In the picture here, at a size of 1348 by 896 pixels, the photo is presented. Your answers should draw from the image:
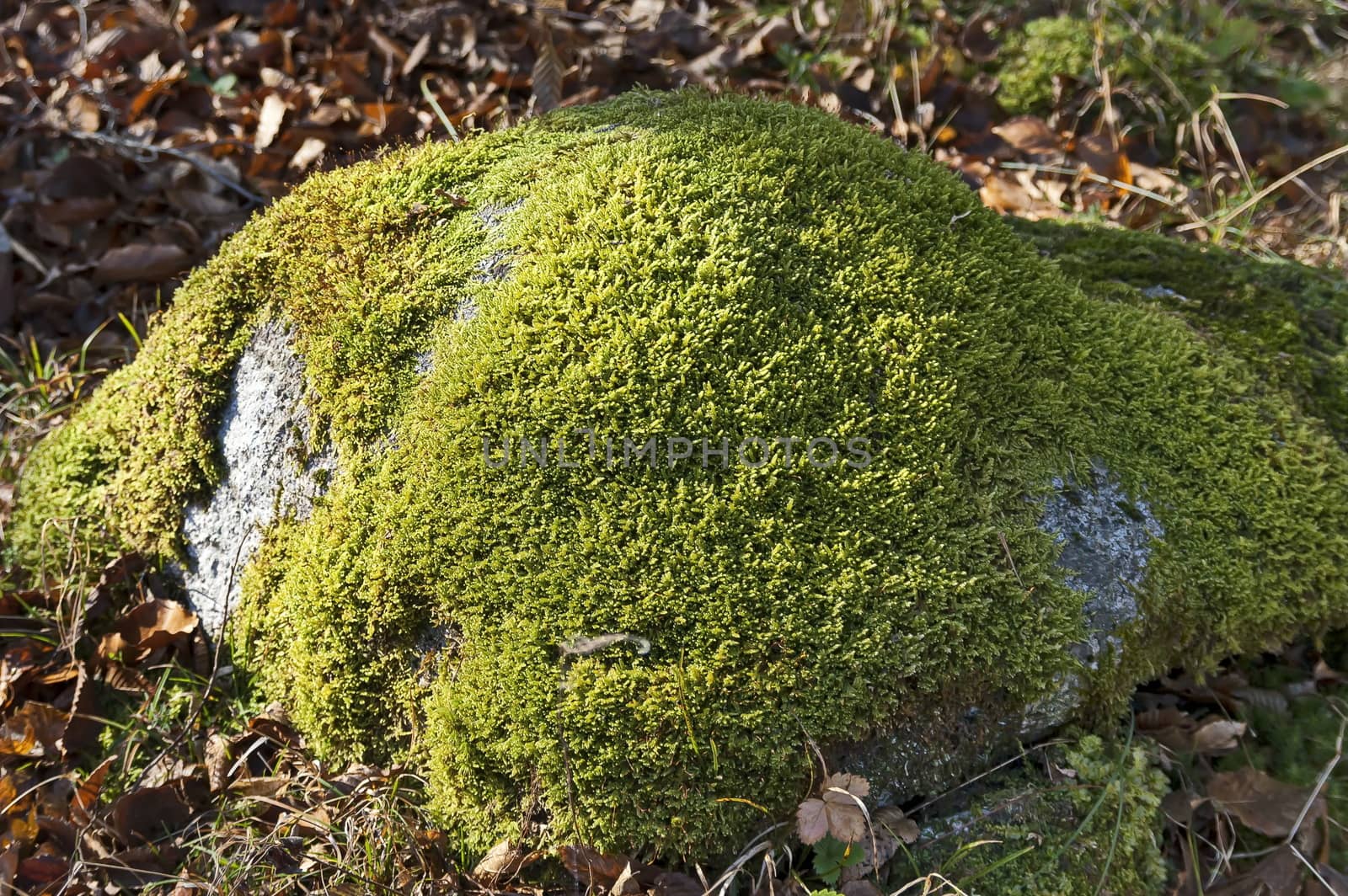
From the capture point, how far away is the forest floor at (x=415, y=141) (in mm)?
2105

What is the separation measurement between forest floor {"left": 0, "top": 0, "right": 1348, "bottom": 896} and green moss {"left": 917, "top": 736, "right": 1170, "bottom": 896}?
0.18 ft

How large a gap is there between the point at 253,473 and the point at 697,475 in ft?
4.42

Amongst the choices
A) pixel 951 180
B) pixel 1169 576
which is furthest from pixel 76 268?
pixel 1169 576

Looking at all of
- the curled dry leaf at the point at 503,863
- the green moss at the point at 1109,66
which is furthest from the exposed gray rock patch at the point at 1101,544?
the green moss at the point at 1109,66

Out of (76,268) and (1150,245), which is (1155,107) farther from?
(76,268)

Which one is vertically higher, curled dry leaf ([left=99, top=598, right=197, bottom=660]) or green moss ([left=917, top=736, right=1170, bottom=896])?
green moss ([left=917, top=736, right=1170, bottom=896])

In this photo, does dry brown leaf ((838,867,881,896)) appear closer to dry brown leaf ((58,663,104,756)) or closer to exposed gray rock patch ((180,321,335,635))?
exposed gray rock patch ((180,321,335,635))

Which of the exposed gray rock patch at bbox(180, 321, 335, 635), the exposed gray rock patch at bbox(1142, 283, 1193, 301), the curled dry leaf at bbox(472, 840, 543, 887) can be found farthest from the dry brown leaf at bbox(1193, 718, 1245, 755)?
the exposed gray rock patch at bbox(180, 321, 335, 635)

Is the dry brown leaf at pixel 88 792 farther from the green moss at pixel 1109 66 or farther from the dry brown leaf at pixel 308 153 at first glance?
the green moss at pixel 1109 66

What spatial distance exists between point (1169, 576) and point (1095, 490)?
0.92 ft

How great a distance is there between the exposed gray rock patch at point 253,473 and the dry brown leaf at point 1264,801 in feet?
8.23

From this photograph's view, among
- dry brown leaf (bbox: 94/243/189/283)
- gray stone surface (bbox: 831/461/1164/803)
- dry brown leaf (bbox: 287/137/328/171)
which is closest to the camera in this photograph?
gray stone surface (bbox: 831/461/1164/803)

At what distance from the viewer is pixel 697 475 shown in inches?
77.9

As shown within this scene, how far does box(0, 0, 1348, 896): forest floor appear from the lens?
211 cm
